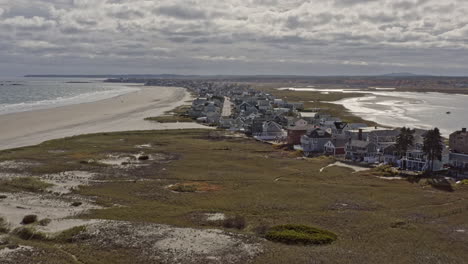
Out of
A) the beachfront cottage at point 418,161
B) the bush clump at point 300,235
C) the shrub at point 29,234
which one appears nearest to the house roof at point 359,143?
the beachfront cottage at point 418,161

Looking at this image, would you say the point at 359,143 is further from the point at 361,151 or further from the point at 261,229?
the point at 261,229

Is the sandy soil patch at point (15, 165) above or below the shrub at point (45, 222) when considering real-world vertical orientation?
below

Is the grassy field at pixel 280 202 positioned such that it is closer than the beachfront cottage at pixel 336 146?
Yes

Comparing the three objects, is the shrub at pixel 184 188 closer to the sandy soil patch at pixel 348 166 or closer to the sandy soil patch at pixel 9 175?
the sandy soil patch at pixel 9 175

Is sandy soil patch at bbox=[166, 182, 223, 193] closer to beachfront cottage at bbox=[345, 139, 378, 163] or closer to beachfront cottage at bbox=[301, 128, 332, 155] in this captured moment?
beachfront cottage at bbox=[345, 139, 378, 163]

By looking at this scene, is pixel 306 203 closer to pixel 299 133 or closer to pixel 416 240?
pixel 416 240

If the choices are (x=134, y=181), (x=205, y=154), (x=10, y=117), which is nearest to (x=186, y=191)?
(x=134, y=181)

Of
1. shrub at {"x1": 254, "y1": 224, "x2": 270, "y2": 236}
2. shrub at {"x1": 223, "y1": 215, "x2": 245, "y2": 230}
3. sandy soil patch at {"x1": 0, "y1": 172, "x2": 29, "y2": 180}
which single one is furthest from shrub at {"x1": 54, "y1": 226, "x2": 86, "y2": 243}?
sandy soil patch at {"x1": 0, "y1": 172, "x2": 29, "y2": 180}
